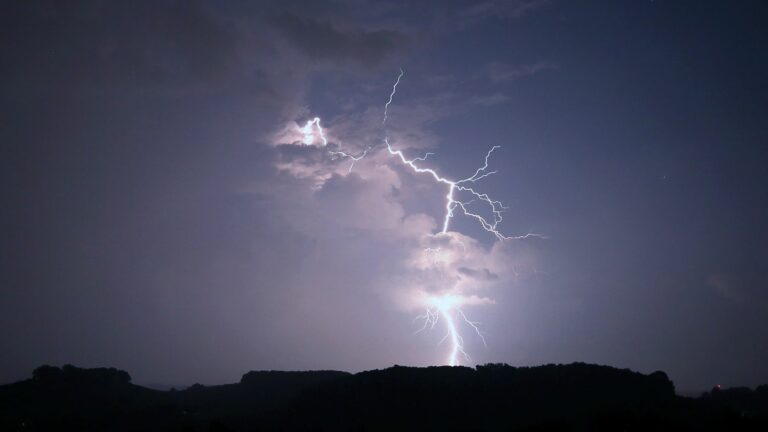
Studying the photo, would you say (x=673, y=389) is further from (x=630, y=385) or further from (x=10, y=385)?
(x=10, y=385)

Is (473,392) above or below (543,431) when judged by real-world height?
above

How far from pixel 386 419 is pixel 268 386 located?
20119mm

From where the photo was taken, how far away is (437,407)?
3116 centimetres

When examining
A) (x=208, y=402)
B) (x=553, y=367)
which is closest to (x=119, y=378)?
(x=208, y=402)

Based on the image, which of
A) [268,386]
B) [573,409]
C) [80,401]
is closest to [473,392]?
[573,409]

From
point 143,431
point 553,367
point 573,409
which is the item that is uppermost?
point 553,367

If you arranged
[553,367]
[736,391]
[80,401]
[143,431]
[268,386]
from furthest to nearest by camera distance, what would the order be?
1. [736,391]
2. [268,386]
3. [80,401]
4. [553,367]
5. [143,431]

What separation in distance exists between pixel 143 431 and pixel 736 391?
59.9 meters

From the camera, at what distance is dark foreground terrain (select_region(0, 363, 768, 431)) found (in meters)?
27.6

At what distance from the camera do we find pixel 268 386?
46.1 meters

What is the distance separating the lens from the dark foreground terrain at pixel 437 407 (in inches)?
1086

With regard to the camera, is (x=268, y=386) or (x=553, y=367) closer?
(x=553, y=367)

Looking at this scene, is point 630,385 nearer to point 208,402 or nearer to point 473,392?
point 473,392

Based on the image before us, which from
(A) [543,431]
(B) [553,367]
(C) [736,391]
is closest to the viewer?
(A) [543,431]
